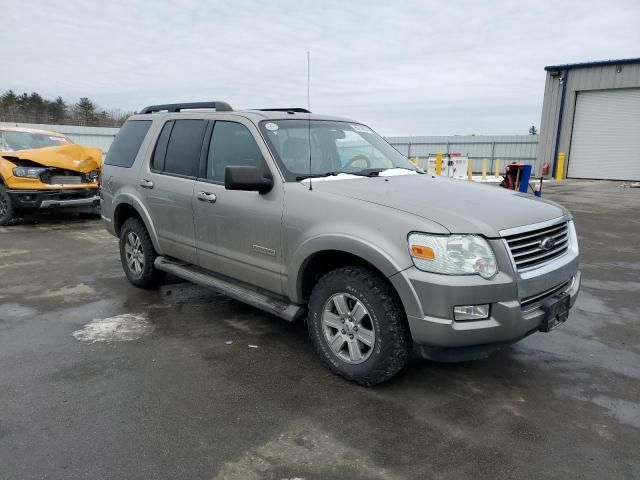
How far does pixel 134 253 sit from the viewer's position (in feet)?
18.0

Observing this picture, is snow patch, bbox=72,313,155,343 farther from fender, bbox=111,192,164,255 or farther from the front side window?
the front side window

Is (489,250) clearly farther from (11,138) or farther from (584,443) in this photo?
(11,138)

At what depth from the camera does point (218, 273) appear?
172 inches

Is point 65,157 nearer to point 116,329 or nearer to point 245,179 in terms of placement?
point 116,329

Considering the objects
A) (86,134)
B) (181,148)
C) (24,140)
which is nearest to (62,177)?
(24,140)

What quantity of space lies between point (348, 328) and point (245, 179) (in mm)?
1258

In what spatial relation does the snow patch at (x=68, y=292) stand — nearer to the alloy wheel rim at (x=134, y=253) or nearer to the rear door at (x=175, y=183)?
the alloy wheel rim at (x=134, y=253)

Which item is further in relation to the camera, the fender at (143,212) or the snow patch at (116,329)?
the fender at (143,212)

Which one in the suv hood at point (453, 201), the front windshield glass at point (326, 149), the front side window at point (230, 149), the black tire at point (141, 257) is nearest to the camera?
the suv hood at point (453, 201)

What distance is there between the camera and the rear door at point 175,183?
14.8 ft

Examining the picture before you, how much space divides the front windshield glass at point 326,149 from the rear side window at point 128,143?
1.98 m

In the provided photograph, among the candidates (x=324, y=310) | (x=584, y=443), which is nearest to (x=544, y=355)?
(x=584, y=443)

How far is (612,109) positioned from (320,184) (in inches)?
905

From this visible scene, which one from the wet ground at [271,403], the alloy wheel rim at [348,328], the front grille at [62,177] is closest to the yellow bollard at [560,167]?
the wet ground at [271,403]
